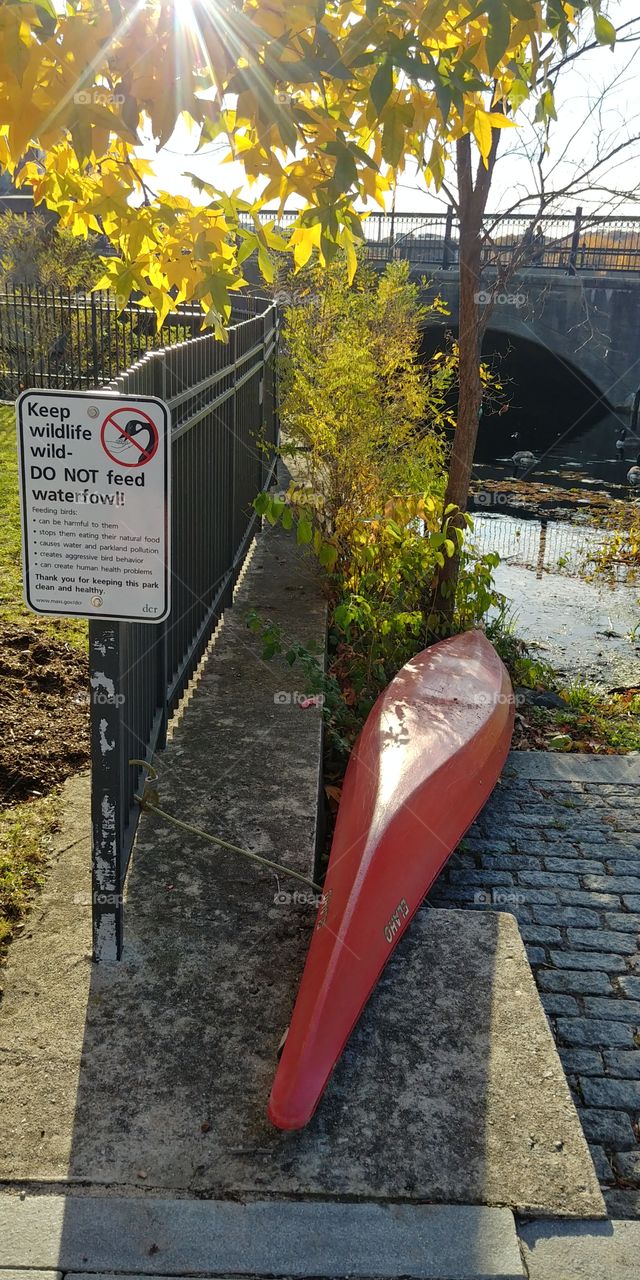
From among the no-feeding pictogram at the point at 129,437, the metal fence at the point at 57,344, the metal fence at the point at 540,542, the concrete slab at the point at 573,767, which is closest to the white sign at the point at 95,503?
the no-feeding pictogram at the point at 129,437

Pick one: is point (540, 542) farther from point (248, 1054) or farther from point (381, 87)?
point (381, 87)

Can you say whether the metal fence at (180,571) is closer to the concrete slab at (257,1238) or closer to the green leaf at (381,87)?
the concrete slab at (257,1238)

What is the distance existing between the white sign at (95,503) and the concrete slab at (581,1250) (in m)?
1.88

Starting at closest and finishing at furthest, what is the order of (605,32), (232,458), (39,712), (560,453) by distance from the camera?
1. (605,32)
2. (39,712)
3. (232,458)
4. (560,453)

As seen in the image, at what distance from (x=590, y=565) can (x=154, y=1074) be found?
422 inches

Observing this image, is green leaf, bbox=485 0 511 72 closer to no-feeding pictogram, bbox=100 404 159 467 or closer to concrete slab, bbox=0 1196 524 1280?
no-feeding pictogram, bbox=100 404 159 467

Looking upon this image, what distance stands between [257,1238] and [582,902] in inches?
97.9

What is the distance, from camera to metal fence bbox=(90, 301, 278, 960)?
128 inches

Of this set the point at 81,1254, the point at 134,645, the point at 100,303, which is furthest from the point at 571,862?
the point at 100,303

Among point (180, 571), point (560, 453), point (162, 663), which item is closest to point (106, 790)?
point (162, 663)

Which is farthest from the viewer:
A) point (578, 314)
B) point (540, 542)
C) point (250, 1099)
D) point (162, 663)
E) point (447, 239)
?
point (578, 314)

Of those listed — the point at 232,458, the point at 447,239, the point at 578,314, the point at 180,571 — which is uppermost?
the point at 447,239

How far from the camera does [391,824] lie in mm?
4113

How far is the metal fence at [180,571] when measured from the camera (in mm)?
3264
